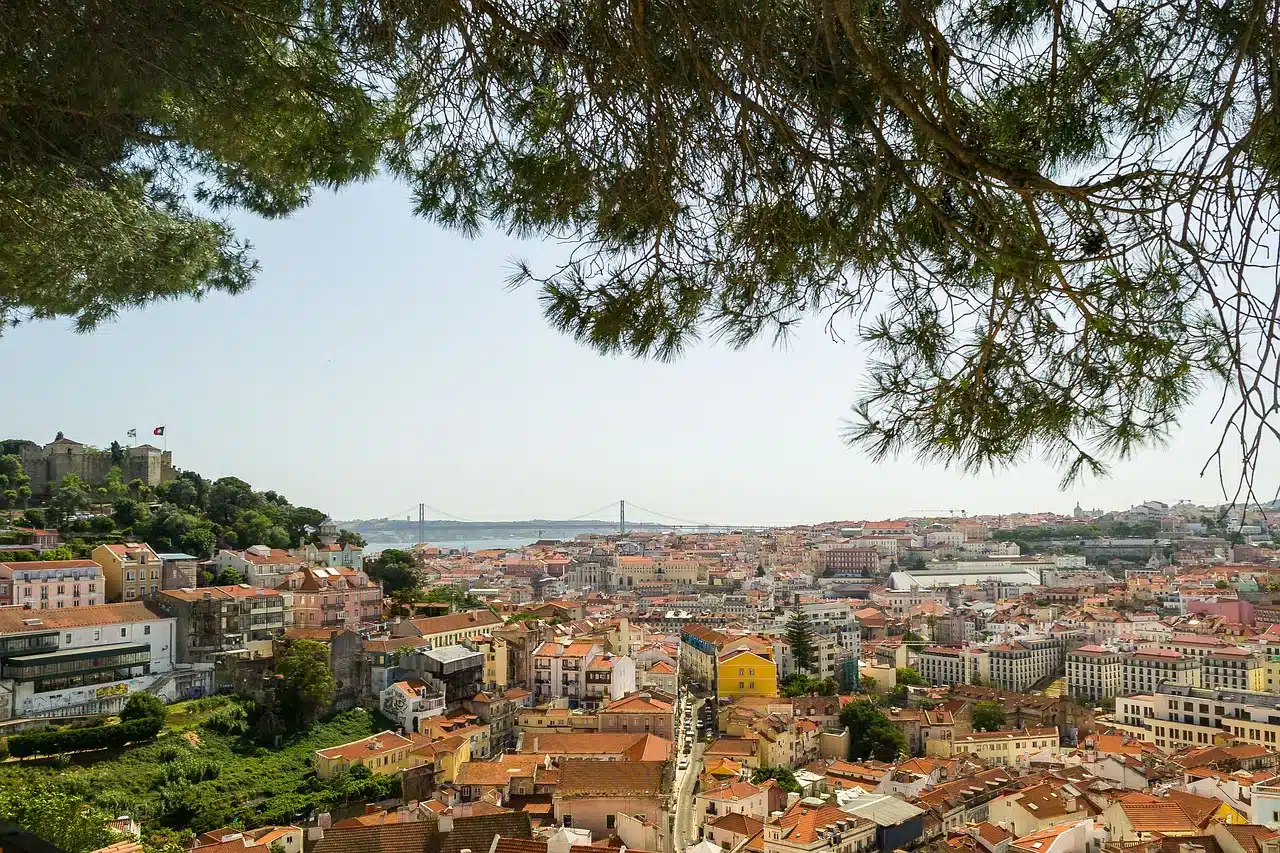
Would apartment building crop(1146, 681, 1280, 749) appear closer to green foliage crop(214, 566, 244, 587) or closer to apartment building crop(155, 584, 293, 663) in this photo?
apartment building crop(155, 584, 293, 663)

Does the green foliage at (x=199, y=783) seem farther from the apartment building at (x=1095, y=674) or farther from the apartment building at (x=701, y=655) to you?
the apartment building at (x=1095, y=674)

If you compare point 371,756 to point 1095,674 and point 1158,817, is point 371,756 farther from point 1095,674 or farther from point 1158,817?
point 1095,674

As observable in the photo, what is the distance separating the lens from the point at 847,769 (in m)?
11.8

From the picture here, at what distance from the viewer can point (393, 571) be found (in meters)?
20.3

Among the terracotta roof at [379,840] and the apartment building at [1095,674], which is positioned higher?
the terracotta roof at [379,840]

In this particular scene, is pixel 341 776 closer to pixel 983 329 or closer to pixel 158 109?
pixel 158 109

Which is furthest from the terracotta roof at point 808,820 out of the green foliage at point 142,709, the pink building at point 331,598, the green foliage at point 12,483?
the green foliage at point 12,483

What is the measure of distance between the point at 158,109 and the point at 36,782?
7775 millimetres

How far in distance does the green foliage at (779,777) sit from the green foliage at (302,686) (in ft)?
17.4

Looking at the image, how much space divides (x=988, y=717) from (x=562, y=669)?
6615 mm

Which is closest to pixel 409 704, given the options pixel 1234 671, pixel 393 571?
pixel 393 571

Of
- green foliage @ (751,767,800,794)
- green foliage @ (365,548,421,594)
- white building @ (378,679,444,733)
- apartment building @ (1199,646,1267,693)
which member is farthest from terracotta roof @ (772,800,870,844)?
green foliage @ (365,548,421,594)

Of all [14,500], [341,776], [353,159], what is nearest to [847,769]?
[341,776]

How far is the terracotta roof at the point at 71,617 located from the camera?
37.4 ft
